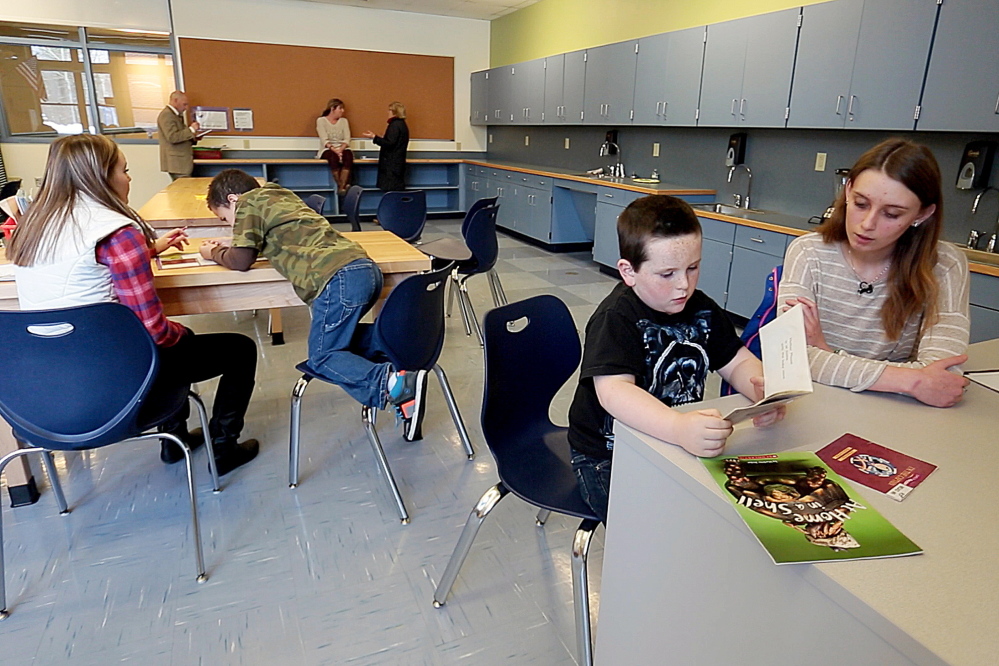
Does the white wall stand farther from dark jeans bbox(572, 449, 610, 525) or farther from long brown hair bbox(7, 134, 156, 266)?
dark jeans bbox(572, 449, 610, 525)

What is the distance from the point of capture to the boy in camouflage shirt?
1.96m

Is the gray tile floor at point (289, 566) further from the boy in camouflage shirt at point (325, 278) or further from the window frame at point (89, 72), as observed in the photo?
the window frame at point (89, 72)

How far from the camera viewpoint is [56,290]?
1.63 meters

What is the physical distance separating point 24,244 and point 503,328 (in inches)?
51.0

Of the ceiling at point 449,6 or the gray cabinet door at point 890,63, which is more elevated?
the ceiling at point 449,6

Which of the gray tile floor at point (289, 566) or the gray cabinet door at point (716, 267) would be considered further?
the gray cabinet door at point (716, 267)

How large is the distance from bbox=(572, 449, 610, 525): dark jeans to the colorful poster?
0.40m

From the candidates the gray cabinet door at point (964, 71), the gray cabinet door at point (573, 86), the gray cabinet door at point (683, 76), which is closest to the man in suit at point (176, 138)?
the gray cabinet door at point (573, 86)

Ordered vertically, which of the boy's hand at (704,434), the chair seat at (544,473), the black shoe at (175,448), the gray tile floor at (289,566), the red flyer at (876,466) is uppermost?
the boy's hand at (704,434)

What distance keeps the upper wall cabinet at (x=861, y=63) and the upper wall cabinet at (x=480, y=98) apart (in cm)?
508

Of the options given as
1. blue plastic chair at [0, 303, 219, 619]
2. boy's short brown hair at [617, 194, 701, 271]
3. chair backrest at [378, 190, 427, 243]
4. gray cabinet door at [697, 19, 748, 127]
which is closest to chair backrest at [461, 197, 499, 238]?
chair backrest at [378, 190, 427, 243]

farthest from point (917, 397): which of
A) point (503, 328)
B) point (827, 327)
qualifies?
point (503, 328)

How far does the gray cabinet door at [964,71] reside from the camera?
2.78 metres

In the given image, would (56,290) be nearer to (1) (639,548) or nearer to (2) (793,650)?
(1) (639,548)
